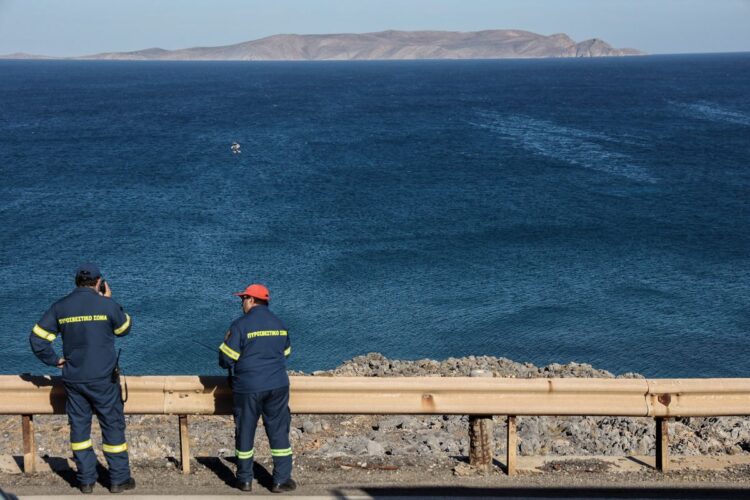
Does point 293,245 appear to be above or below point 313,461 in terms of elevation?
below

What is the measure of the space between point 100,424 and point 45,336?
2.40 ft

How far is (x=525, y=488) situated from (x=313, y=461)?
166cm

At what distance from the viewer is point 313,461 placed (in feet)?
24.1

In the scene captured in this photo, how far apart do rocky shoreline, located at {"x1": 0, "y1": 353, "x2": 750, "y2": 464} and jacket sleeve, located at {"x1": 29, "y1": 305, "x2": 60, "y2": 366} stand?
1.83 meters

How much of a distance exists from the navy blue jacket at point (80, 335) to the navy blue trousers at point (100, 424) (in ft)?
0.33

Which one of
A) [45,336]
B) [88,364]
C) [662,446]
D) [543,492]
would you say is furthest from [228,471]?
[662,446]

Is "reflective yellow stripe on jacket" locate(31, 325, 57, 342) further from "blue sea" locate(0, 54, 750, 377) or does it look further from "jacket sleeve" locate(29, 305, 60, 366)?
"blue sea" locate(0, 54, 750, 377)

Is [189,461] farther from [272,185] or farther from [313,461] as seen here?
[272,185]

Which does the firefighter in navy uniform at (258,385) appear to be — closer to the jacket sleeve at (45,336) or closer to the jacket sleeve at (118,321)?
the jacket sleeve at (118,321)

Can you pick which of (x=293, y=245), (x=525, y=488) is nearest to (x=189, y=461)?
(x=525, y=488)

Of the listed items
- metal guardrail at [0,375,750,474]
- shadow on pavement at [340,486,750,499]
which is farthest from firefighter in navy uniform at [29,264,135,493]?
shadow on pavement at [340,486,750,499]

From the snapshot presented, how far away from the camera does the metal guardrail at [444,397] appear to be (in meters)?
6.76

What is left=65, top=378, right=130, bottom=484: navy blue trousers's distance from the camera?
6.61 meters

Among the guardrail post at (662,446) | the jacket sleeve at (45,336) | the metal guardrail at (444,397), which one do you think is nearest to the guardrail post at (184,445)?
the metal guardrail at (444,397)
